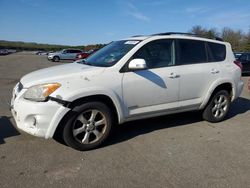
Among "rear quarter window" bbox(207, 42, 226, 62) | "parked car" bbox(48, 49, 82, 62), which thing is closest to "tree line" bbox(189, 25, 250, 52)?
"parked car" bbox(48, 49, 82, 62)

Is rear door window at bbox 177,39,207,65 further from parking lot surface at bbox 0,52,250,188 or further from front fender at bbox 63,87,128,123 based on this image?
front fender at bbox 63,87,128,123

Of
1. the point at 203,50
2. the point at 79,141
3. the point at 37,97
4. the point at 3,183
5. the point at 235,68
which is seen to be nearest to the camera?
the point at 3,183

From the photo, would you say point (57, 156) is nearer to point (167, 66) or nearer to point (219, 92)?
point (167, 66)

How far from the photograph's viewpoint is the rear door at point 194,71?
4.75 meters

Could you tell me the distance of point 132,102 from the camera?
421cm

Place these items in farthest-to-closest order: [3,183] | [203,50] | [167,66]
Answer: [203,50], [167,66], [3,183]

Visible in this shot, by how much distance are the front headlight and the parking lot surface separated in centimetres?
81

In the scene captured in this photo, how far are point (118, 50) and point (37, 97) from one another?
1653 mm

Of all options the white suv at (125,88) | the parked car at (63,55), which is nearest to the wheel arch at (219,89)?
the white suv at (125,88)

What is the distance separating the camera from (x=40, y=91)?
11.9 feet

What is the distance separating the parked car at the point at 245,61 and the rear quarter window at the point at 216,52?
10.9 m

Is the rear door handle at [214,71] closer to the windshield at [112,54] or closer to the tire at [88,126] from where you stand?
the windshield at [112,54]

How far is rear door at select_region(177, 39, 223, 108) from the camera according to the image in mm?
4754

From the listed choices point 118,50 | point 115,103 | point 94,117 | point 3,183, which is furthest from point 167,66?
point 3,183
